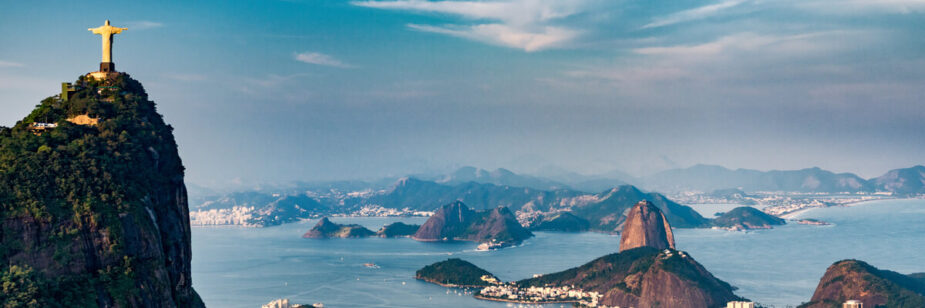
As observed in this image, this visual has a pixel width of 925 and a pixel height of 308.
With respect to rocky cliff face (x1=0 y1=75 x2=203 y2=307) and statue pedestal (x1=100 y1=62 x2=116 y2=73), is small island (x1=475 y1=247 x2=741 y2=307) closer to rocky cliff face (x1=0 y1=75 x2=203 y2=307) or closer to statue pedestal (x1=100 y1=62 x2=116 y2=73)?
rocky cliff face (x1=0 y1=75 x2=203 y2=307)

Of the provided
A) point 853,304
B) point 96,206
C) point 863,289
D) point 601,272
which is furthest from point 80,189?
point 601,272

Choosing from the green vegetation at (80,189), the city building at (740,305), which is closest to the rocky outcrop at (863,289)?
the city building at (740,305)

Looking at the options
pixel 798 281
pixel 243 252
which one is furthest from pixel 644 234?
pixel 243 252

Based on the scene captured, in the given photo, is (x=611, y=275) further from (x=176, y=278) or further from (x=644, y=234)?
(x=176, y=278)

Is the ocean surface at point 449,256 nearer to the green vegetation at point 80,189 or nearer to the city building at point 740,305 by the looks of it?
the city building at point 740,305

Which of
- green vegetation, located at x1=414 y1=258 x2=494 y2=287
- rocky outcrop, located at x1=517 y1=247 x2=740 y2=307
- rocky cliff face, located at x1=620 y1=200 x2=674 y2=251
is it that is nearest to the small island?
rocky outcrop, located at x1=517 y1=247 x2=740 y2=307

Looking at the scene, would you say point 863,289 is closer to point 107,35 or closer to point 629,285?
point 629,285
